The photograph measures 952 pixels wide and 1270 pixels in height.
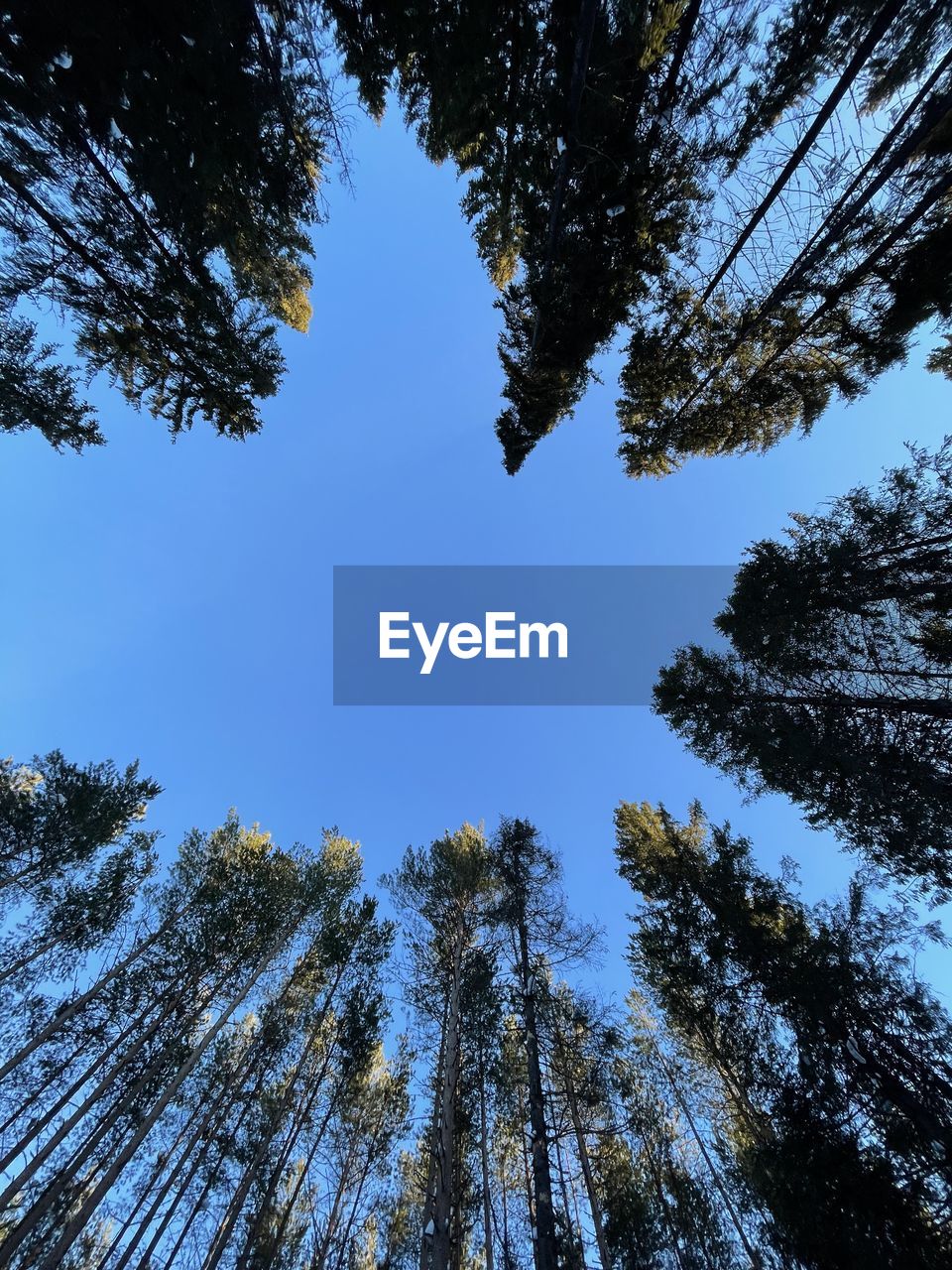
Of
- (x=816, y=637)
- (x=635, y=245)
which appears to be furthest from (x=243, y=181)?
(x=816, y=637)

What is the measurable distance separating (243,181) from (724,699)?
41.8ft

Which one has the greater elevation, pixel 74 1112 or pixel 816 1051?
pixel 816 1051

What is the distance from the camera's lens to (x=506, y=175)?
625 centimetres

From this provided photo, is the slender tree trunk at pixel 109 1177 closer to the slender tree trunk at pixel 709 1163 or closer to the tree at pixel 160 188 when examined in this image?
the slender tree trunk at pixel 709 1163

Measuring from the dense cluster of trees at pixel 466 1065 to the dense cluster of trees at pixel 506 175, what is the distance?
990cm

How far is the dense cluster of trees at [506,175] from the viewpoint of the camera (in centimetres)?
→ 452

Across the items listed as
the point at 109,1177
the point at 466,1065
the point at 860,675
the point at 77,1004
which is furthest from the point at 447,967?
the point at 860,675

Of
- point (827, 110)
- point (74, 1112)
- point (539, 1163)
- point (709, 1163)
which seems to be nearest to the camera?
point (827, 110)

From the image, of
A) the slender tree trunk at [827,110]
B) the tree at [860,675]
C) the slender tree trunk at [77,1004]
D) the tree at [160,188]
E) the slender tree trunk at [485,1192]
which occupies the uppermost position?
the tree at [160,188]

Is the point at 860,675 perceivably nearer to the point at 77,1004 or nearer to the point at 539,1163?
the point at 539,1163

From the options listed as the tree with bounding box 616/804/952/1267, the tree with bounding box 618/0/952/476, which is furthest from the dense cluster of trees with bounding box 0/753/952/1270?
the tree with bounding box 618/0/952/476

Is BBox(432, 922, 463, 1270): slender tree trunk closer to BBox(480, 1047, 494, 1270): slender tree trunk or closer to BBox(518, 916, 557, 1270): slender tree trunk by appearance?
BBox(480, 1047, 494, 1270): slender tree trunk

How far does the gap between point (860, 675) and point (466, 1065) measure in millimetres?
11463

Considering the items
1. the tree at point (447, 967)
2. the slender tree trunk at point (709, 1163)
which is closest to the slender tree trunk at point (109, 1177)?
the tree at point (447, 967)
